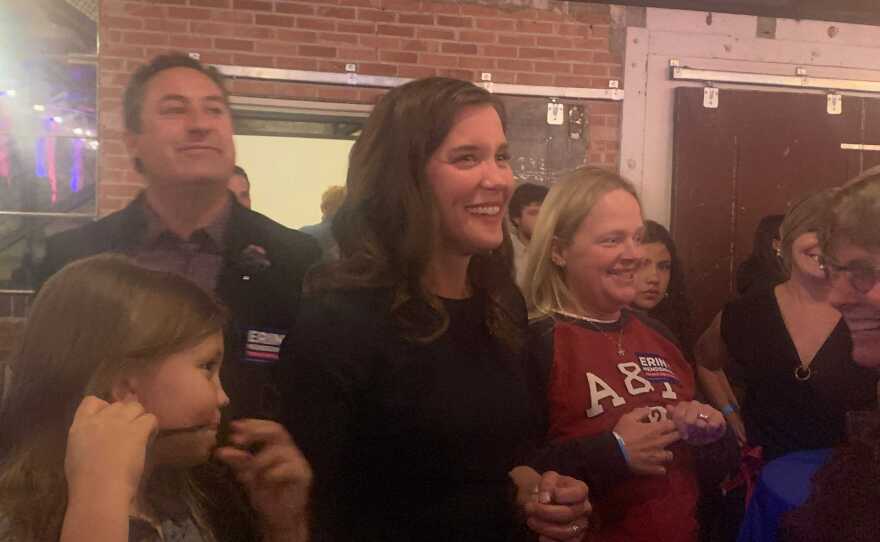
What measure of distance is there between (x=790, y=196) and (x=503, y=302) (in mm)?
1348

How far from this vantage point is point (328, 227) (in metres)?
0.85

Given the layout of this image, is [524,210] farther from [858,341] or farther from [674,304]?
[858,341]

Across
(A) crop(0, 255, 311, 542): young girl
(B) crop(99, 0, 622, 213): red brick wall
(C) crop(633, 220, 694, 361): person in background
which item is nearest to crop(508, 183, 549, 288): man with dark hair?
(C) crop(633, 220, 694, 361): person in background

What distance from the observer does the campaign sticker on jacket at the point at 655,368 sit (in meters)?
0.95

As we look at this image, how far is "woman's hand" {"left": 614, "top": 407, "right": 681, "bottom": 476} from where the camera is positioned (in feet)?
2.83

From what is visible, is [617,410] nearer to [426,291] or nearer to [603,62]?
[426,291]

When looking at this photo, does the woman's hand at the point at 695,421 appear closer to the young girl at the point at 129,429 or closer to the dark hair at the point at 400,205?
the dark hair at the point at 400,205

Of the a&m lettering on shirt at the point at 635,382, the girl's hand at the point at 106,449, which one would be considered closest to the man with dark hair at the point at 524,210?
the a&m lettering on shirt at the point at 635,382

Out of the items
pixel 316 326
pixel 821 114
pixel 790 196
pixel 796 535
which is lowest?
pixel 796 535

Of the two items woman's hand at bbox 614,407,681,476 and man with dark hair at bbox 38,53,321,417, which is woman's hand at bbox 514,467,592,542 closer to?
woman's hand at bbox 614,407,681,476

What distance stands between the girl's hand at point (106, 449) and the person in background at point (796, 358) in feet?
3.17

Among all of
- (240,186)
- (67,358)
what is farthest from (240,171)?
(67,358)

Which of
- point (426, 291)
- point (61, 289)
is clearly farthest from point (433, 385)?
point (61, 289)

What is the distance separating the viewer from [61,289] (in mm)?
625
